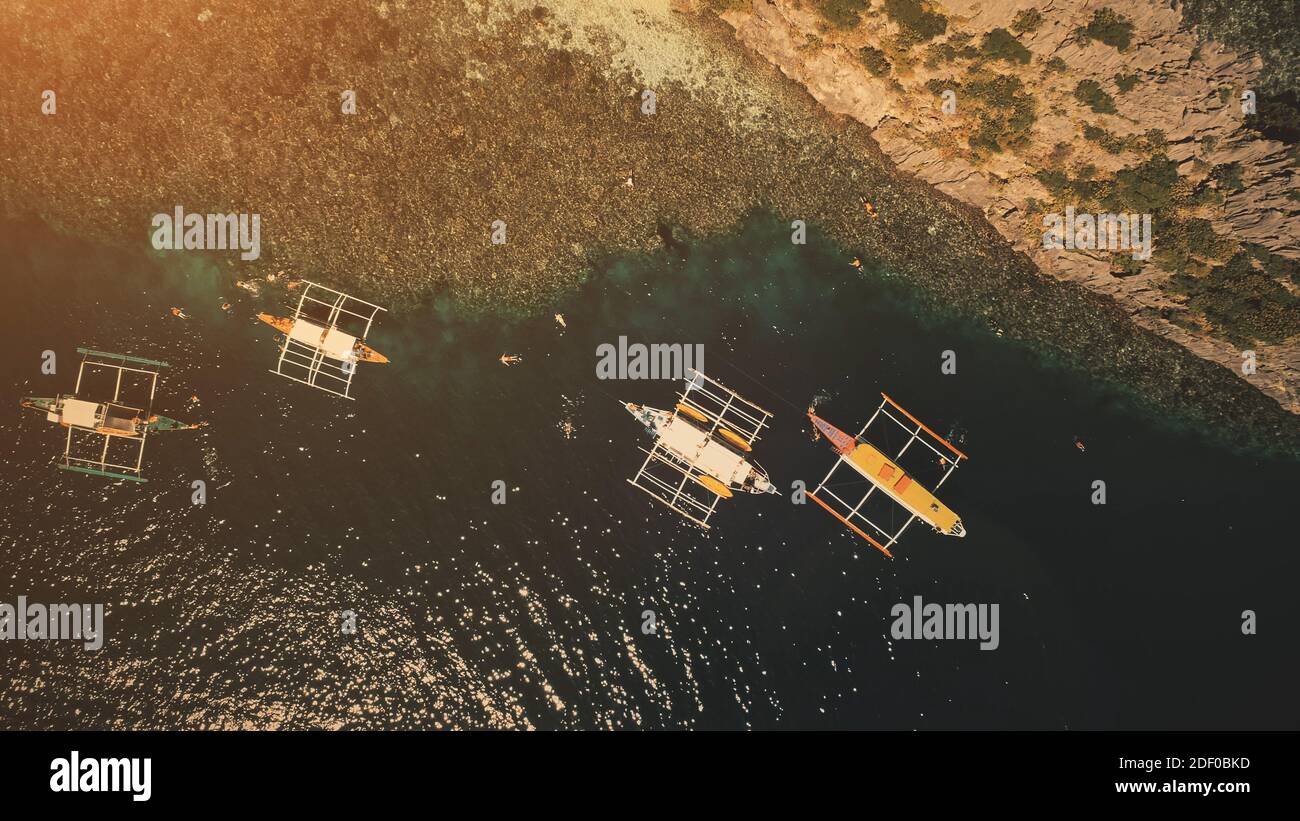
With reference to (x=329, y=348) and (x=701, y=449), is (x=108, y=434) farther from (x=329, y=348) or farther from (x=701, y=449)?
(x=701, y=449)

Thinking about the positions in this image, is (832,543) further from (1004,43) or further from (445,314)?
(1004,43)

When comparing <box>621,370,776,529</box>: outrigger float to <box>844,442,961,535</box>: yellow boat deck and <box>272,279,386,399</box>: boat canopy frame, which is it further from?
<box>272,279,386,399</box>: boat canopy frame

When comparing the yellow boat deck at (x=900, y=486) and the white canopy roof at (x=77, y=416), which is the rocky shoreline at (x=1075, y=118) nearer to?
the yellow boat deck at (x=900, y=486)

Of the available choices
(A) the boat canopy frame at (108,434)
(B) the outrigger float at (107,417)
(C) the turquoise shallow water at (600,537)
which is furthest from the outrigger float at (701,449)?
(A) the boat canopy frame at (108,434)

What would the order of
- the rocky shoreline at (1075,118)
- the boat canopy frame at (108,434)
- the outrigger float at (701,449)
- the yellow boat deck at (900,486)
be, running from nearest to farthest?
the rocky shoreline at (1075,118), the boat canopy frame at (108,434), the outrigger float at (701,449), the yellow boat deck at (900,486)

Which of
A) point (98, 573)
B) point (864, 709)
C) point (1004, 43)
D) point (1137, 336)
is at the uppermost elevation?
point (1004, 43)

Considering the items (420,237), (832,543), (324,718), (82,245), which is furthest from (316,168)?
(832,543)

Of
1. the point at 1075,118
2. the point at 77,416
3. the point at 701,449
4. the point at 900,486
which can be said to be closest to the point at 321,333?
the point at 77,416

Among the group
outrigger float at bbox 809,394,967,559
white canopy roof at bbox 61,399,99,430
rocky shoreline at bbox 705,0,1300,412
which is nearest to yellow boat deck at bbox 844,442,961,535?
outrigger float at bbox 809,394,967,559
